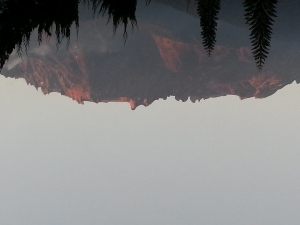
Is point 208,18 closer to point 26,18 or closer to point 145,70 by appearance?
point 26,18

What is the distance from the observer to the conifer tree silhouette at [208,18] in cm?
359

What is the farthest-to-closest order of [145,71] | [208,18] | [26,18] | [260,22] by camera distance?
[145,71] < [208,18] < [26,18] < [260,22]

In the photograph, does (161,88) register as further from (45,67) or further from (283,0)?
(283,0)

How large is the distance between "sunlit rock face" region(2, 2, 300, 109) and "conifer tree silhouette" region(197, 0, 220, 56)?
9599 centimetres

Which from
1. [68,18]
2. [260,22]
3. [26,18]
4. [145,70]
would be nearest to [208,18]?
[260,22]

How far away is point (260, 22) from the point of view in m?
3.20

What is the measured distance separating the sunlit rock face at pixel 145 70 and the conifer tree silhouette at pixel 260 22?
317 feet

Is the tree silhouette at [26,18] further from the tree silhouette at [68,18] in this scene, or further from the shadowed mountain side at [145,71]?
the shadowed mountain side at [145,71]

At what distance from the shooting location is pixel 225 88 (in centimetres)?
11519

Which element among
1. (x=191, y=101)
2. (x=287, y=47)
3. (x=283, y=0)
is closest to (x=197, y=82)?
(x=191, y=101)

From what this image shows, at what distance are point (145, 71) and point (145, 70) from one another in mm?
590

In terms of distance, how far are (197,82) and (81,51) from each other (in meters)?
41.4

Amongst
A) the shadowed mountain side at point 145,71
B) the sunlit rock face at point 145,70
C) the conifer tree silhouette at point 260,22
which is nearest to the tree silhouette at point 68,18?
the conifer tree silhouette at point 260,22

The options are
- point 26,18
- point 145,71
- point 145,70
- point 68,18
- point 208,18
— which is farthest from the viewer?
point 145,71
